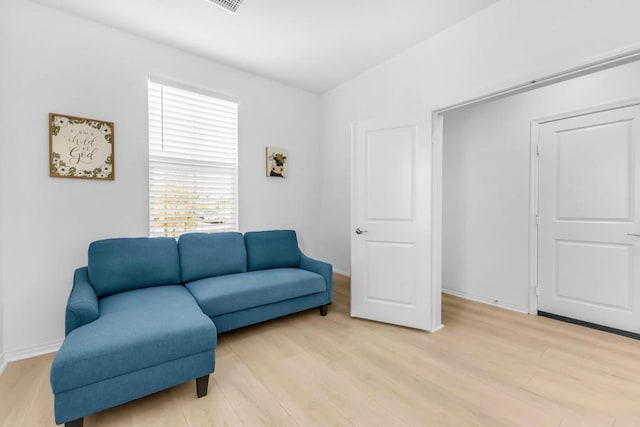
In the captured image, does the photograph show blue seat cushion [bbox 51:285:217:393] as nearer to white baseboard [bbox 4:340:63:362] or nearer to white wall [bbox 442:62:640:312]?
white baseboard [bbox 4:340:63:362]

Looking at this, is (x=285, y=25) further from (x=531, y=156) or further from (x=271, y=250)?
(x=531, y=156)

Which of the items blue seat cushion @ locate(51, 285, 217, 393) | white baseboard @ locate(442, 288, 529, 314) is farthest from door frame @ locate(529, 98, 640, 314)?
blue seat cushion @ locate(51, 285, 217, 393)

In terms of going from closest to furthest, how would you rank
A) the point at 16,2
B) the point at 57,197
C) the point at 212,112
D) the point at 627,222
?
the point at 16,2 → the point at 57,197 → the point at 627,222 → the point at 212,112

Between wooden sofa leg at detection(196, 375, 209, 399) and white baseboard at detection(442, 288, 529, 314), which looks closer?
wooden sofa leg at detection(196, 375, 209, 399)

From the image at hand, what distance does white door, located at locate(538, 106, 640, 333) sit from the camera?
2.55 m

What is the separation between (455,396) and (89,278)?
108 inches

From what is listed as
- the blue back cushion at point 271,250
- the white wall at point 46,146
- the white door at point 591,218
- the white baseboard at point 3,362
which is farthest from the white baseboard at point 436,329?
the white baseboard at point 3,362

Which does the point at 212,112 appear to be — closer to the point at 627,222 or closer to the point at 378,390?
the point at 378,390

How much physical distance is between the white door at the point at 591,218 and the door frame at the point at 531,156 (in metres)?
0.07

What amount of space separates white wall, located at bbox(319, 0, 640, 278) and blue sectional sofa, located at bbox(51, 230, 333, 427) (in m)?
1.39

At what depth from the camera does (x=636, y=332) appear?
251 cm

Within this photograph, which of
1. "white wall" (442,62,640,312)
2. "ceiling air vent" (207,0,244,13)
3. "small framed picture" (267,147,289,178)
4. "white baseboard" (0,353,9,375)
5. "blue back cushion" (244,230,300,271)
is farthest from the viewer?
"small framed picture" (267,147,289,178)

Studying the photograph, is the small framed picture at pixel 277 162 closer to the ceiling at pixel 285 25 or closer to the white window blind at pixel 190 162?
the white window blind at pixel 190 162

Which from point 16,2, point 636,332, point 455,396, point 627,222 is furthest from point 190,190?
point 636,332
